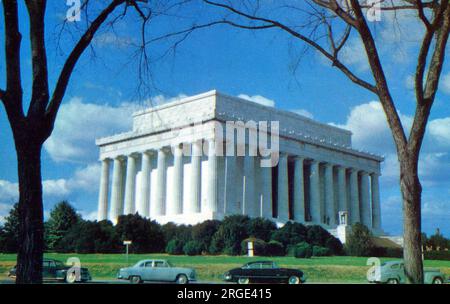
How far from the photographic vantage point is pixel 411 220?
1135 cm

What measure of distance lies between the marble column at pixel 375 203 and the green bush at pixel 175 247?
170ft

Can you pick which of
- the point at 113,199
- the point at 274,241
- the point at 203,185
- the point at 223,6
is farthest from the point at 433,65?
the point at 113,199

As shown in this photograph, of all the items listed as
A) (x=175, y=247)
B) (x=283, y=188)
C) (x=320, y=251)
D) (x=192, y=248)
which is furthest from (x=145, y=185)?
(x=320, y=251)

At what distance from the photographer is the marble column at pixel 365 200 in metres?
93.2

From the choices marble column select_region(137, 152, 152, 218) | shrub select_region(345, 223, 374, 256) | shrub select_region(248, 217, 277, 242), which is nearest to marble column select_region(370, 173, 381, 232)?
shrub select_region(345, 223, 374, 256)

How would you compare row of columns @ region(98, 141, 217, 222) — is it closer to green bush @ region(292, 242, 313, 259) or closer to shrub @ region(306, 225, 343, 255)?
shrub @ region(306, 225, 343, 255)

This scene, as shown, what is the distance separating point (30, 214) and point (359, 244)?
52.8 metres

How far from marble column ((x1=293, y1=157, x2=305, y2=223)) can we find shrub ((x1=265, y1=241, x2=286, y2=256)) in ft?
94.9

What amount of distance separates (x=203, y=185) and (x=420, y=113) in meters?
60.1

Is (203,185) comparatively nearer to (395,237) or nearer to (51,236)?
(51,236)

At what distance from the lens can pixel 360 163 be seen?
Answer: 92875mm

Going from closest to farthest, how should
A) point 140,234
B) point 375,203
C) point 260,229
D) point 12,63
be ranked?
point 12,63 < point 140,234 < point 260,229 < point 375,203

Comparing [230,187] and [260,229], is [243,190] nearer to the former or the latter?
[230,187]

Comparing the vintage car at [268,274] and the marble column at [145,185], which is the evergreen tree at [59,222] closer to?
the marble column at [145,185]
